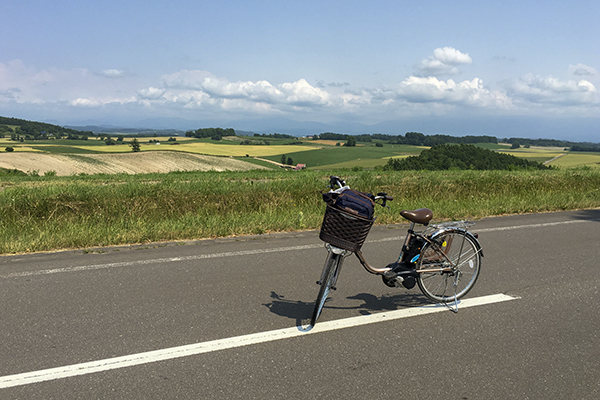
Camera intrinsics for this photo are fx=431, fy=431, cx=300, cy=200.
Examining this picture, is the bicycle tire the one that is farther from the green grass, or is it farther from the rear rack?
the green grass

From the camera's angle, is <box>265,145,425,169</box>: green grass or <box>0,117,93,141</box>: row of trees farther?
<box>0,117,93,141</box>: row of trees

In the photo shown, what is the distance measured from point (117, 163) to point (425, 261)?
57090 mm

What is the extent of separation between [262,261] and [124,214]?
4.19m

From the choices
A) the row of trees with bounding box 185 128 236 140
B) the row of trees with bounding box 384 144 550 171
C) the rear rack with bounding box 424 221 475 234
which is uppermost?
the row of trees with bounding box 185 128 236 140

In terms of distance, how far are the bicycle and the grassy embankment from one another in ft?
13.0

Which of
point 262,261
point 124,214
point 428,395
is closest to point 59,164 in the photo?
point 124,214

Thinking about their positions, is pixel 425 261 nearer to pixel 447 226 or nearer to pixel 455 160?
pixel 447 226

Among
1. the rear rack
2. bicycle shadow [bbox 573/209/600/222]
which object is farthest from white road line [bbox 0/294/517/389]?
bicycle shadow [bbox 573/209/600/222]

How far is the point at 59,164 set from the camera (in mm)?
49469

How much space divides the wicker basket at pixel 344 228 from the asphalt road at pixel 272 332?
2.79ft

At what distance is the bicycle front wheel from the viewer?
4.55m

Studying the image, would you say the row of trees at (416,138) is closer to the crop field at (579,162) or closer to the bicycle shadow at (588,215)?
the crop field at (579,162)

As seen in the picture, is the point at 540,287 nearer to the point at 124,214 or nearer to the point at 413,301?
the point at 413,301

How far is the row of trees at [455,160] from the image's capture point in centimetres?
6248
